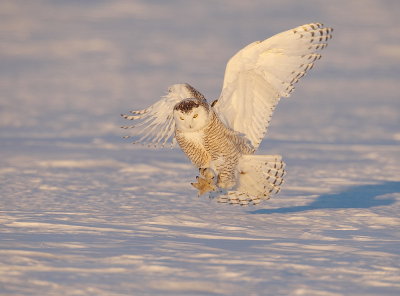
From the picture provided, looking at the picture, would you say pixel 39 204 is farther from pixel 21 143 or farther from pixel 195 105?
pixel 21 143

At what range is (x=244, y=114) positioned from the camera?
24.0 ft

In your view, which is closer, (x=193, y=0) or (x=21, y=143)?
(x=21, y=143)

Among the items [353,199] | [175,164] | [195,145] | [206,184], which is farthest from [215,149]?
[175,164]

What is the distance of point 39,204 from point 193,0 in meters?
15.2

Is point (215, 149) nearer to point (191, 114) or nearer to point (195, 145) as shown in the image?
point (195, 145)

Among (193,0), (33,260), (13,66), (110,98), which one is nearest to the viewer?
(33,260)

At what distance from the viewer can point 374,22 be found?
2056cm

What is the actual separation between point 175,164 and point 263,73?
→ 328cm

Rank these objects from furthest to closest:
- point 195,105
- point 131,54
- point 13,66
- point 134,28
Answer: point 134,28 < point 131,54 < point 13,66 < point 195,105

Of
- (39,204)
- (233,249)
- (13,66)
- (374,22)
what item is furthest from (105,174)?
(374,22)

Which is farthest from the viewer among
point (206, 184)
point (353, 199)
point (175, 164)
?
point (175, 164)

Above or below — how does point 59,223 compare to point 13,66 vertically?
below

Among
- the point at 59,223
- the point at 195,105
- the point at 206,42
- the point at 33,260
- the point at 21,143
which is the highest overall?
the point at 206,42

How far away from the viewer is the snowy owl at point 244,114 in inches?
271
